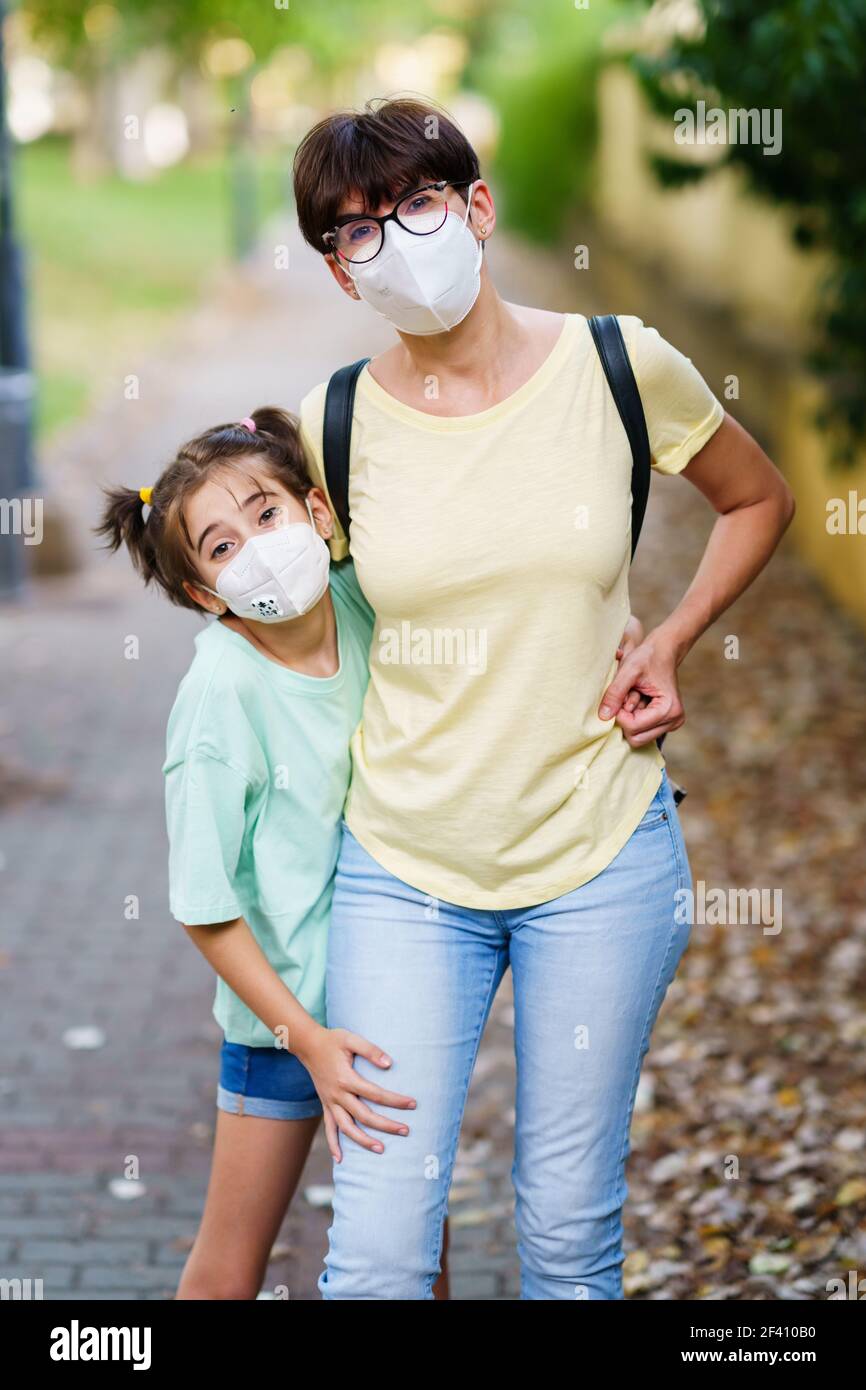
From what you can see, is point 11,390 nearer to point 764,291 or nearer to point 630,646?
point 764,291

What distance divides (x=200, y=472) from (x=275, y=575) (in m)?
0.22

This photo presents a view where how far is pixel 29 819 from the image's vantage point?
710 cm

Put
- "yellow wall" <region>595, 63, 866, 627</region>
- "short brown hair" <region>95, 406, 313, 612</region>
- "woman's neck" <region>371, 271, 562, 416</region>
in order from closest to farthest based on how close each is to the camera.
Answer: "woman's neck" <region>371, 271, 562, 416</region> < "short brown hair" <region>95, 406, 313, 612</region> < "yellow wall" <region>595, 63, 866, 627</region>

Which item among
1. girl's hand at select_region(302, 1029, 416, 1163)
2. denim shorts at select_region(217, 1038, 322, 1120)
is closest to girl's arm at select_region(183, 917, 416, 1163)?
girl's hand at select_region(302, 1029, 416, 1163)

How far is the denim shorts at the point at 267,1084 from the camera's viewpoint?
2.87m

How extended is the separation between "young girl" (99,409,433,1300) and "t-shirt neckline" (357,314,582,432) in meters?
0.20

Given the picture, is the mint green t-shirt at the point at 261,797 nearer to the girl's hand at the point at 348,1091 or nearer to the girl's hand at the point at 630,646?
the girl's hand at the point at 348,1091

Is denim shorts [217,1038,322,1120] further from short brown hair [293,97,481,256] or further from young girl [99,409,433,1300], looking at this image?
short brown hair [293,97,481,256]

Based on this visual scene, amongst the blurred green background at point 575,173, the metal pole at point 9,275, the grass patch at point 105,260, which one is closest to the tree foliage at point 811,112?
the blurred green background at point 575,173

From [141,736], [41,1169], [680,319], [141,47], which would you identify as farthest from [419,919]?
[141,47]

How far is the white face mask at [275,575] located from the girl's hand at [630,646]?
0.49 metres

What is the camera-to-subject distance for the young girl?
263 centimetres

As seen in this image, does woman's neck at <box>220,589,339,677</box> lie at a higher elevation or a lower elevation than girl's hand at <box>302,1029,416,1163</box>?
higher
